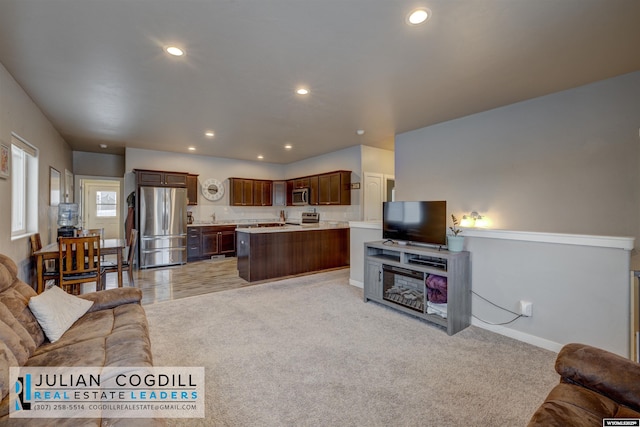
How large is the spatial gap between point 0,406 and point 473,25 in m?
3.50

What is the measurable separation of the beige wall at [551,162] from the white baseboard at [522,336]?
57.9 inches

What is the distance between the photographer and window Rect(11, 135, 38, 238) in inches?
139

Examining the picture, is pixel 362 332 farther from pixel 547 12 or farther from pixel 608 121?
pixel 608 121

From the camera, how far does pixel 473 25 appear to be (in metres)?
2.16

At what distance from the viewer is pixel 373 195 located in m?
6.55

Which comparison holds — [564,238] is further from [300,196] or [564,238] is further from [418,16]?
[300,196]

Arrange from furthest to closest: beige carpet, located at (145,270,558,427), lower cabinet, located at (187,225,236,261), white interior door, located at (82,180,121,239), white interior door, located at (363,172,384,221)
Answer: white interior door, located at (82,180,121,239) → lower cabinet, located at (187,225,236,261) → white interior door, located at (363,172,384,221) → beige carpet, located at (145,270,558,427)

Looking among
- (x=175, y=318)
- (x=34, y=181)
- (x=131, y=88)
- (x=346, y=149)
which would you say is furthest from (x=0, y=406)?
(x=346, y=149)

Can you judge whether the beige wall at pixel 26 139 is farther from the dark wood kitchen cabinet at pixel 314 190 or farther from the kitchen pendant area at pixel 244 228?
the dark wood kitchen cabinet at pixel 314 190

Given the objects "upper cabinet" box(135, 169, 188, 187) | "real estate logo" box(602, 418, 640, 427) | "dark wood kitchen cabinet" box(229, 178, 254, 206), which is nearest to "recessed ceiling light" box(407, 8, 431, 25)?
"real estate logo" box(602, 418, 640, 427)

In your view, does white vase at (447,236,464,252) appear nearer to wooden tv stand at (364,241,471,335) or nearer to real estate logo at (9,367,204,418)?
wooden tv stand at (364,241,471,335)

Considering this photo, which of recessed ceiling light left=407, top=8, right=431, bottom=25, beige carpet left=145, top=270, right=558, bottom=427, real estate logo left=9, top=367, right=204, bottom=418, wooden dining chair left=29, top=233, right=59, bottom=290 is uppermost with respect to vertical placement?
recessed ceiling light left=407, top=8, right=431, bottom=25

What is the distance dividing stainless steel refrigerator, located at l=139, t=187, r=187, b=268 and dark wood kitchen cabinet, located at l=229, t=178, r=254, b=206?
147cm

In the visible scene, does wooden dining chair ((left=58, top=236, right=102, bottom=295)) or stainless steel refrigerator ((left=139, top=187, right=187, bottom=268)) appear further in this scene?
stainless steel refrigerator ((left=139, top=187, right=187, bottom=268))
